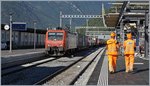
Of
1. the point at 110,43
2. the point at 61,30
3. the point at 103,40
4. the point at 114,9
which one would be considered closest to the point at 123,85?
the point at 110,43

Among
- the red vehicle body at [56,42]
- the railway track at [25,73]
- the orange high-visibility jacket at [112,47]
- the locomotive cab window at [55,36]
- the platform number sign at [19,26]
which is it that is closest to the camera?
the railway track at [25,73]

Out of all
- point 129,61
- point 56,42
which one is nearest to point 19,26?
point 56,42

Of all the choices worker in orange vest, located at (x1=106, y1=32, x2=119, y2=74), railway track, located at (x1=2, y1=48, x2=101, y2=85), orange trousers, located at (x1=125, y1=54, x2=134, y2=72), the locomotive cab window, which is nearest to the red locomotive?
the locomotive cab window

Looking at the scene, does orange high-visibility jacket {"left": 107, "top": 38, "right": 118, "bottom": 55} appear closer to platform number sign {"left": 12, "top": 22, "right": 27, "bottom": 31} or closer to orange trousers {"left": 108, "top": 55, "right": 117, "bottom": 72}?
orange trousers {"left": 108, "top": 55, "right": 117, "bottom": 72}

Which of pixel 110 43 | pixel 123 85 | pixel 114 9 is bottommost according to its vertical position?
pixel 123 85

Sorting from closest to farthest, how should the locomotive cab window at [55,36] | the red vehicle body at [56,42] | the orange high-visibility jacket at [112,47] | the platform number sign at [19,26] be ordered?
1. the orange high-visibility jacket at [112,47]
2. the red vehicle body at [56,42]
3. the locomotive cab window at [55,36]
4. the platform number sign at [19,26]

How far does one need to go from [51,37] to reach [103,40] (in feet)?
292

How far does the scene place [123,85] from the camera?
13.6 m

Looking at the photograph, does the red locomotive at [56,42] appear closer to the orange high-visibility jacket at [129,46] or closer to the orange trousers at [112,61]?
the orange trousers at [112,61]

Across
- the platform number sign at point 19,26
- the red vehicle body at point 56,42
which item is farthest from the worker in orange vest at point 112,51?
the platform number sign at point 19,26

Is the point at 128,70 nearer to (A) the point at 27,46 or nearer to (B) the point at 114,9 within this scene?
(B) the point at 114,9

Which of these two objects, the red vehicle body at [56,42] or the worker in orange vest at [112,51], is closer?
the worker in orange vest at [112,51]

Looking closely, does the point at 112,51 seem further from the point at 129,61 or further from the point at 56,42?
the point at 56,42

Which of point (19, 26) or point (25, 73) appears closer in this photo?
point (25, 73)
